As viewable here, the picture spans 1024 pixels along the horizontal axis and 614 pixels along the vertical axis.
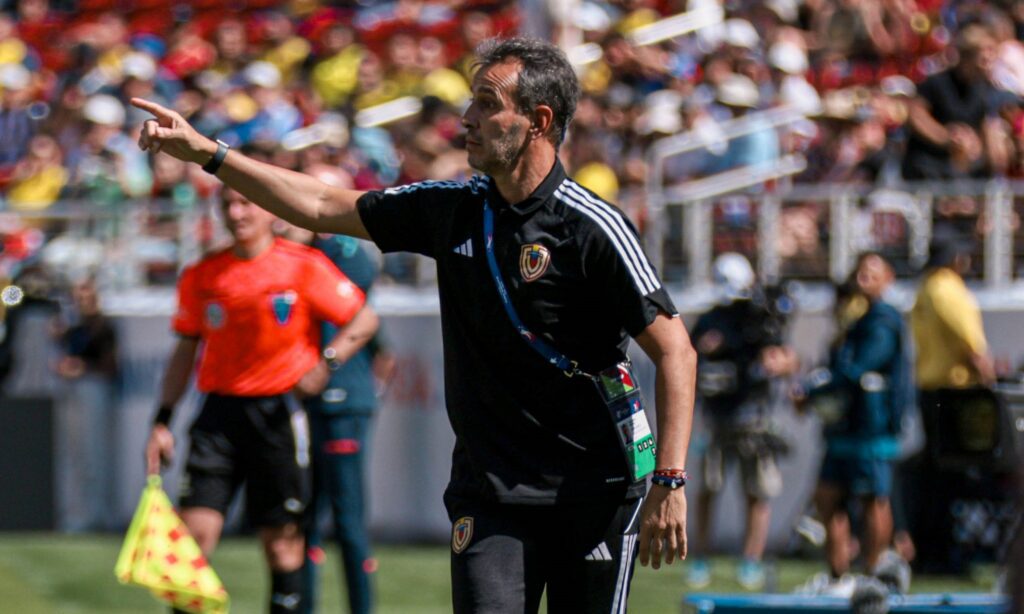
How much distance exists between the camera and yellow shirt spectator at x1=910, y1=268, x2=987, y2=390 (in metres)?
12.2

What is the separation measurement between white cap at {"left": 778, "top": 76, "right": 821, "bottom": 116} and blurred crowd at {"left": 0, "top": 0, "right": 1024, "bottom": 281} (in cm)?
3

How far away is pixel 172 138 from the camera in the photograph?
5453 millimetres

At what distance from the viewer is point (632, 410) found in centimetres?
561

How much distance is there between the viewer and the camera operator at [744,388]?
12.7 metres

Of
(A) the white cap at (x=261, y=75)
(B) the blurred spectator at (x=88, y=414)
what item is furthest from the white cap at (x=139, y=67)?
(B) the blurred spectator at (x=88, y=414)

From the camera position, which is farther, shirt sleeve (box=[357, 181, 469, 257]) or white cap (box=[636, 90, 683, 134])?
white cap (box=[636, 90, 683, 134])

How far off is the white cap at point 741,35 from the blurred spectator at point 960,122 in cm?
242

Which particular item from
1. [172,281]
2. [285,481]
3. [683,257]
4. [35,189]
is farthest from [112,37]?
[285,481]

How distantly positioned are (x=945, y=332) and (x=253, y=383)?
5586 millimetres

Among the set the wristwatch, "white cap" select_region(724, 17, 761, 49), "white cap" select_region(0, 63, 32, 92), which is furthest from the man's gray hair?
"white cap" select_region(0, 63, 32, 92)

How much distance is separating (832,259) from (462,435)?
28.4 ft

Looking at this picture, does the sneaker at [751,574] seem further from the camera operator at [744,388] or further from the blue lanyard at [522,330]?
the blue lanyard at [522,330]

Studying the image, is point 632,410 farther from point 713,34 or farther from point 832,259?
point 713,34

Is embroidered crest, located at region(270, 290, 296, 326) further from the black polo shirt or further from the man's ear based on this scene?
the man's ear
